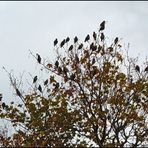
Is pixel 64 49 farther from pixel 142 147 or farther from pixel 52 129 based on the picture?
pixel 142 147

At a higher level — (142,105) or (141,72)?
(141,72)

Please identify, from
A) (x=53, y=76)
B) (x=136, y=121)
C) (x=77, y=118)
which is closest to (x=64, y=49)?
(x=53, y=76)

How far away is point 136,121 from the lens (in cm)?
2316

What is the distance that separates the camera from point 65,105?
23016 mm

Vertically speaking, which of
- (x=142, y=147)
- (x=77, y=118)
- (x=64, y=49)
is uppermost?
(x=64, y=49)

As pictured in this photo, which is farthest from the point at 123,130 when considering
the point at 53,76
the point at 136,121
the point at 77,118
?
the point at 53,76

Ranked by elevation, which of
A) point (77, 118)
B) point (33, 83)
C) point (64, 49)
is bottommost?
point (77, 118)

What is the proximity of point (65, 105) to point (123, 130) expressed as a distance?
3.00 meters

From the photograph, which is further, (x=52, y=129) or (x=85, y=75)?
(x=85, y=75)

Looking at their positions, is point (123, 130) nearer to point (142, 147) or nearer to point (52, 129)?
point (142, 147)

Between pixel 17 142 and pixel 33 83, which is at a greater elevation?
pixel 33 83

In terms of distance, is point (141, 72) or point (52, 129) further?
point (141, 72)

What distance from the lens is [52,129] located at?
2241 centimetres

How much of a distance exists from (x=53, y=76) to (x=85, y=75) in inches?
81.5
